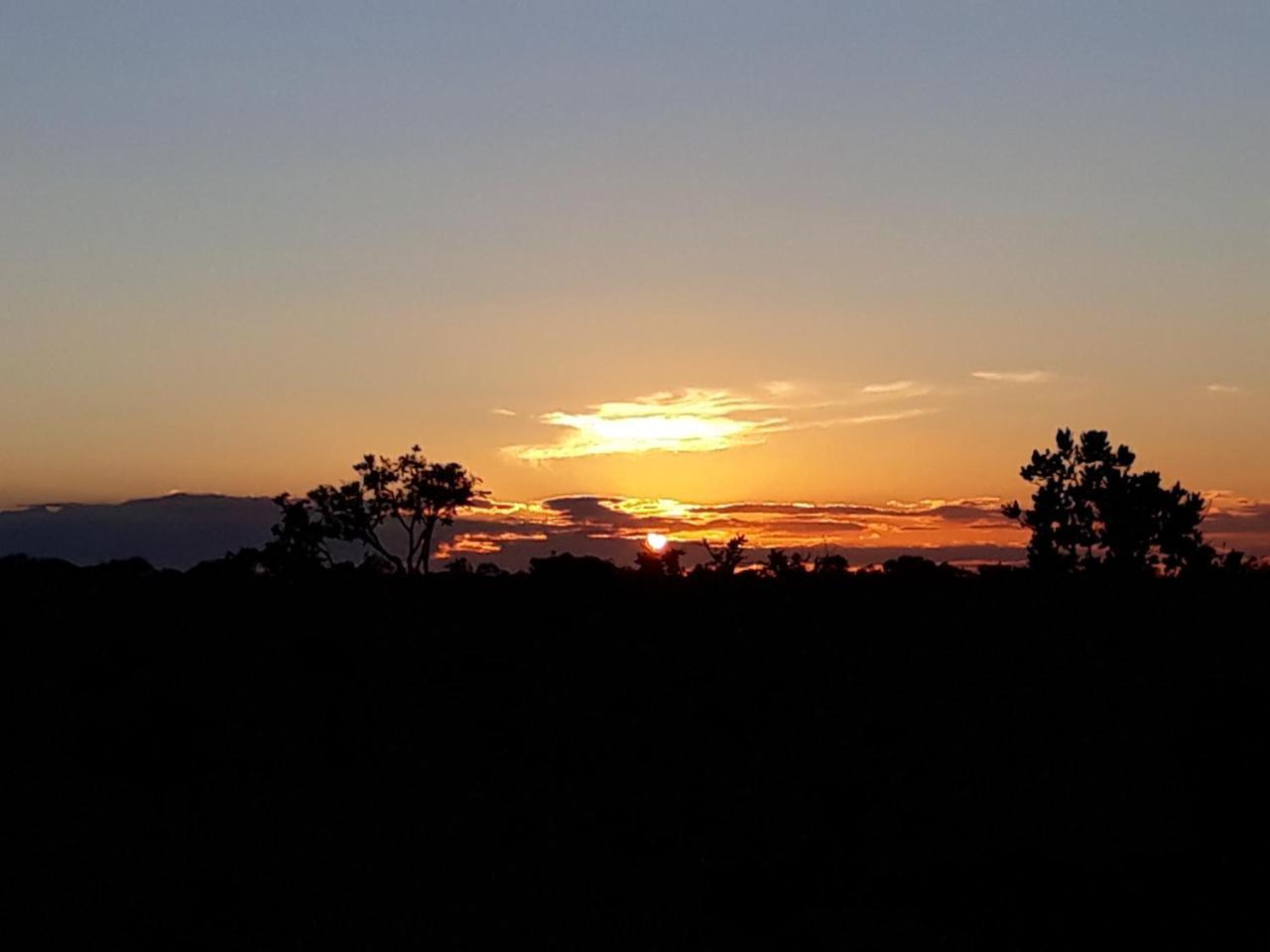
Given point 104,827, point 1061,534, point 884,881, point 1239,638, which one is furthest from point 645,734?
point 1061,534

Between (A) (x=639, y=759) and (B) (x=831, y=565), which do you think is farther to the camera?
(B) (x=831, y=565)

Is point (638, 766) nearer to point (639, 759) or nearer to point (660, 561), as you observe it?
point (639, 759)

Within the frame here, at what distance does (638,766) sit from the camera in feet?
61.6

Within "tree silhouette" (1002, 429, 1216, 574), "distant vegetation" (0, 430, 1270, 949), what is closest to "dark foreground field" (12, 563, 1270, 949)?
"distant vegetation" (0, 430, 1270, 949)

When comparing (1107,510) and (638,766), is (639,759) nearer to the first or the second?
(638,766)

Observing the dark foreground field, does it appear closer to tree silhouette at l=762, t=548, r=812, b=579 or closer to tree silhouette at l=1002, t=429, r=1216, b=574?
tree silhouette at l=762, t=548, r=812, b=579

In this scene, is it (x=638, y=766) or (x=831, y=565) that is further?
(x=831, y=565)

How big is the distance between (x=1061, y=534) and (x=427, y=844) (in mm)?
43374

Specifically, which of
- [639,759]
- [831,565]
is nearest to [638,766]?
[639,759]

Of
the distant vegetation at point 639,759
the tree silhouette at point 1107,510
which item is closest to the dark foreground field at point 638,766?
the distant vegetation at point 639,759

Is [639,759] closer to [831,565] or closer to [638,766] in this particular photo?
[638,766]

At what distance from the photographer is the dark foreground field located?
49.7 feet

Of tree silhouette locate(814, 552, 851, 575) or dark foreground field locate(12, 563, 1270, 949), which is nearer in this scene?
dark foreground field locate(12, 563, 1270, 949)

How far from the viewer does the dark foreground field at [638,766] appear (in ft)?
49.7
